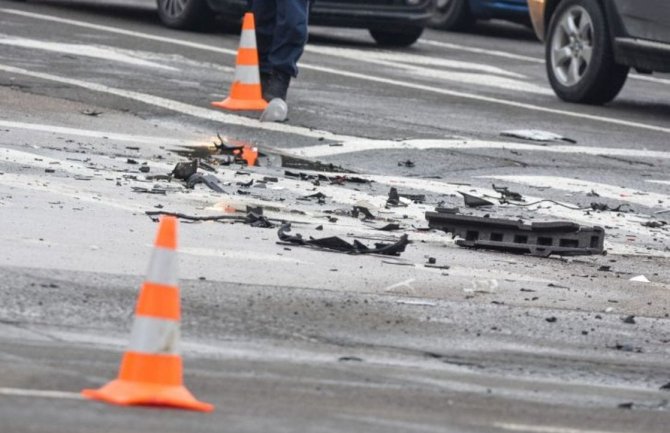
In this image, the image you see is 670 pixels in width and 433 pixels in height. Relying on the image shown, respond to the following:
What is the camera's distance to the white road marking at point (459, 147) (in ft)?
37.9

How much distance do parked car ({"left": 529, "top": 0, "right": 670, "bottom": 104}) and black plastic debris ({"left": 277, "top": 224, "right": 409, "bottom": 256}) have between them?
6.42 metres

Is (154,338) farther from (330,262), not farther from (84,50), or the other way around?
(84,50)

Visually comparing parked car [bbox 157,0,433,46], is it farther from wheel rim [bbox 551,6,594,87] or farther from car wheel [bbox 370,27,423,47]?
wheel rim [bbox 551,6,594,87]

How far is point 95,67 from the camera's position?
14.6m

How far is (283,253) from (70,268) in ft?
3.66

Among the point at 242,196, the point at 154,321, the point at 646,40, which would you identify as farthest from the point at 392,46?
the point at 154,321

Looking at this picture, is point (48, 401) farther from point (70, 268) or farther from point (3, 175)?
point (3, 175)

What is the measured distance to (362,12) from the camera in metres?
18.4

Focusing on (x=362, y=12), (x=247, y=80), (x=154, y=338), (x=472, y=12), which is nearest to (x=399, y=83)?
(x=247, y=80)

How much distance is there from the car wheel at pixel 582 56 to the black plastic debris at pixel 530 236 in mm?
6334

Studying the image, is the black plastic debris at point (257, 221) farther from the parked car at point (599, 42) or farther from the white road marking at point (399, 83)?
the parked car at point (599, 42)

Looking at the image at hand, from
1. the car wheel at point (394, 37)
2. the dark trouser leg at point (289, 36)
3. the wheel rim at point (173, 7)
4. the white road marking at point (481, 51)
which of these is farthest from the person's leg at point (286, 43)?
the white road marking at point (481, 51)

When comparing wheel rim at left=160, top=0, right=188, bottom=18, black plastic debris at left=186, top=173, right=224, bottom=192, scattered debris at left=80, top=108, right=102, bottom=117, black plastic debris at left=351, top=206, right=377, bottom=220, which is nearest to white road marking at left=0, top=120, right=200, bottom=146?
scattered debris at left=80, top=108, right=102, bottom=117

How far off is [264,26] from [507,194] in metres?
4.14
